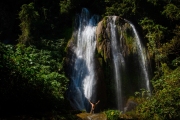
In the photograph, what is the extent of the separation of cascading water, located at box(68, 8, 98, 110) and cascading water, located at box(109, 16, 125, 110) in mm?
1544

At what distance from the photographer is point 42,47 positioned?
14.9 meters

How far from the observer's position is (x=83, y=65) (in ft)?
50.2

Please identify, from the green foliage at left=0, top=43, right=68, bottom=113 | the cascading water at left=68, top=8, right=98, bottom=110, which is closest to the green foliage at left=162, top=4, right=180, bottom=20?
the cascading water at left=68, top=8, right=98, bottom=110

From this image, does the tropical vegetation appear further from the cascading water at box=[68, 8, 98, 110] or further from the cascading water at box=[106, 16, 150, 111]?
the cascading water at box=[68, 8, 98, 110]

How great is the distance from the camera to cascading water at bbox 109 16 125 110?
14575mm

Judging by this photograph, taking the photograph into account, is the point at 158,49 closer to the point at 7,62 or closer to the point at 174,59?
the point at 174,59

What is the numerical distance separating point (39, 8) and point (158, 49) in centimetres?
1078

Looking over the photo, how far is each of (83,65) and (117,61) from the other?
2.64 meters

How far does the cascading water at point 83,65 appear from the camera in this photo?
14.0m

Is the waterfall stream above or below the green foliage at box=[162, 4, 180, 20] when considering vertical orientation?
below

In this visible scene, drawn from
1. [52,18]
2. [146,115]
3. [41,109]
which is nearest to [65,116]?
[41,109]

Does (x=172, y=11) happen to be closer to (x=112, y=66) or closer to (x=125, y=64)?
(x=125, y=64)

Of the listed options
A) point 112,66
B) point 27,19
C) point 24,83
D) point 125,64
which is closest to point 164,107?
point 24,83

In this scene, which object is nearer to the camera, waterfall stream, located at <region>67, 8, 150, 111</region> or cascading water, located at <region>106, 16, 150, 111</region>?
waterfall stream, located at <region>67, 8, 150, 111</region>
